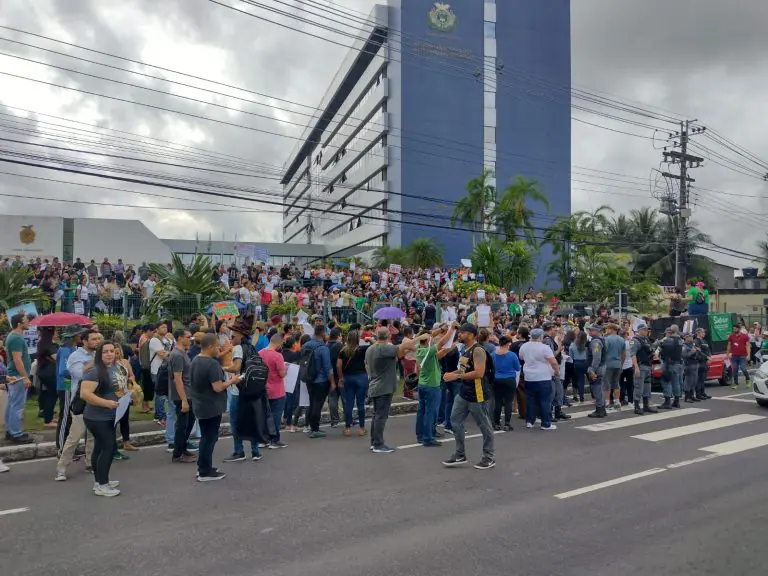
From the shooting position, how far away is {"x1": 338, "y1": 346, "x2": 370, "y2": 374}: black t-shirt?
10445 millimetres

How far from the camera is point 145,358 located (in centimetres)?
1074

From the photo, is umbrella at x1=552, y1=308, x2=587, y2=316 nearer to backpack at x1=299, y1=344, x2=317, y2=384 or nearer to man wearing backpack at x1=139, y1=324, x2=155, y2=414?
backpack at x1=299, y1=344, x2=317, y2=384

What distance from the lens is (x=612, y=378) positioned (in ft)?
42.5

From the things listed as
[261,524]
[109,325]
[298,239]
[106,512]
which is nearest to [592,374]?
[261,524]

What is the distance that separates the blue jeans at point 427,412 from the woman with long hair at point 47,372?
19.2 ft

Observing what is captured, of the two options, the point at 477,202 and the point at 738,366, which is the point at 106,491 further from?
the point at 477,202

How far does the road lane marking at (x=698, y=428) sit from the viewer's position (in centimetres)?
1044

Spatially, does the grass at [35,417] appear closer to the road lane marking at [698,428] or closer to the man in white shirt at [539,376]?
the man in white shirt at [539,376]

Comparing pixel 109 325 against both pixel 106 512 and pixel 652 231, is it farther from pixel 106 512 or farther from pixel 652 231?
pixel 652 231

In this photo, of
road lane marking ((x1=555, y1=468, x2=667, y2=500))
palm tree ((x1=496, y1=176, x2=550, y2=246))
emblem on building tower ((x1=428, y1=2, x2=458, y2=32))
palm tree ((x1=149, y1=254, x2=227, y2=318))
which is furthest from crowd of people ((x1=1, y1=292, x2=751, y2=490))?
emblem on building tower ((x1=428, y1=2, x2=458, y2=32))

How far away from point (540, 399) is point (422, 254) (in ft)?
115

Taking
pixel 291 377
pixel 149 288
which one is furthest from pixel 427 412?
pixel 149 288

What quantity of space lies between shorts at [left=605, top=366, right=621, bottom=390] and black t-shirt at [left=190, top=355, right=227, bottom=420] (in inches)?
321

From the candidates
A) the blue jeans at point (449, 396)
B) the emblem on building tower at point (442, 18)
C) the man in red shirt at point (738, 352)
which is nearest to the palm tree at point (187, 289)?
the blue jeans at point (449, 396)
